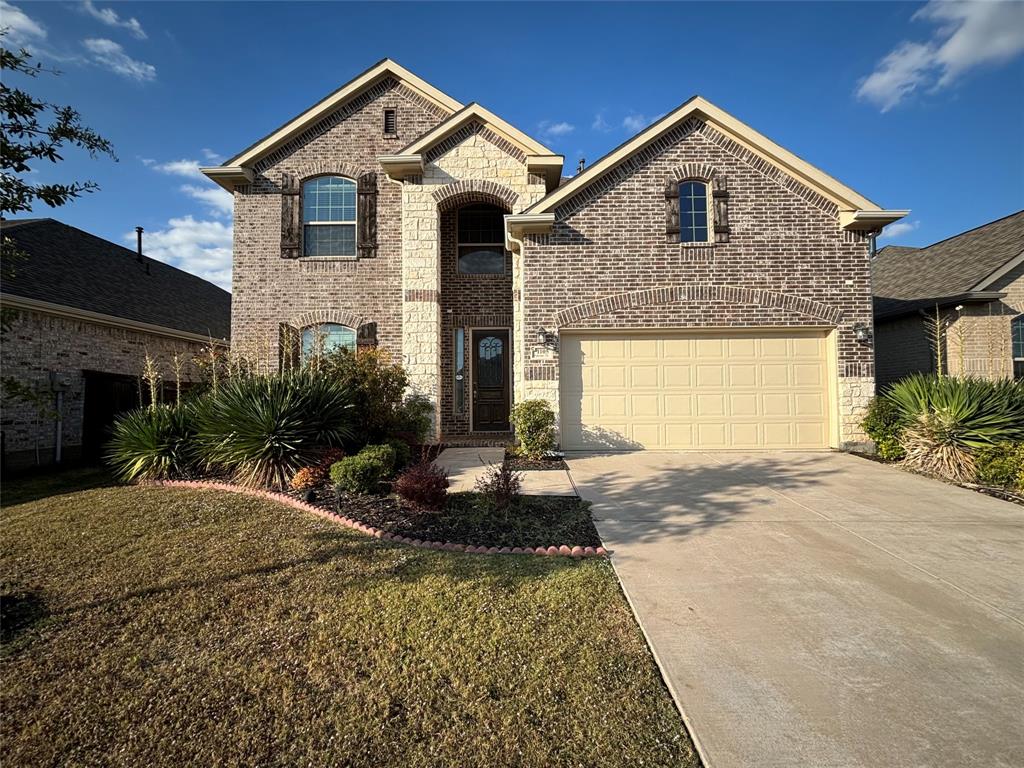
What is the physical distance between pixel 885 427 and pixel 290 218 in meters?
14.2

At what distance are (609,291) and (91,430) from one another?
1240cm

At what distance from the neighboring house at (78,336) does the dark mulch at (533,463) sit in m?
7.47

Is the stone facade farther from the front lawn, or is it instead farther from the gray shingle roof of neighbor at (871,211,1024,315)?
the front lawn

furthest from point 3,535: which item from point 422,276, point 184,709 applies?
point 422,276

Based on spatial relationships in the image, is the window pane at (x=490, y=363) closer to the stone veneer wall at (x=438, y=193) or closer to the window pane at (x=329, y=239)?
the stone veneer wall at (x=438, y=193)

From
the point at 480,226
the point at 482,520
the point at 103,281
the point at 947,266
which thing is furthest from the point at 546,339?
the point at 947,266

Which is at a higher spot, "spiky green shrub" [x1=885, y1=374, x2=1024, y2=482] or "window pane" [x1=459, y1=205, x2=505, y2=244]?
"window pane" [x1=459, y1=205, x2=505, y2=244]

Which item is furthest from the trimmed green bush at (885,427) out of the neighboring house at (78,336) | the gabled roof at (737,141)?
the neighboring house at (78,336)

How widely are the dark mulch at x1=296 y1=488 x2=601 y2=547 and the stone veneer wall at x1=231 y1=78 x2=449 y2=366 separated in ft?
21.6

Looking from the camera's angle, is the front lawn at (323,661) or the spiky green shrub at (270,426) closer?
the front lawn at (323,661)

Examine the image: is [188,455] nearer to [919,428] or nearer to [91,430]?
[91,430]

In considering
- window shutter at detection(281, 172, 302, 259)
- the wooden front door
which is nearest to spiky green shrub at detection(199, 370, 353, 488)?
the wooden front door

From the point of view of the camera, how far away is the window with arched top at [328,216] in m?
12.4

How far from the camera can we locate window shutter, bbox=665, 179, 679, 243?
1009cm
